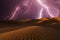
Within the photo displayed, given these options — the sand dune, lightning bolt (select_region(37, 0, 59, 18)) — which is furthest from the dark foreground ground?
lightning bolt (select_region(37, 0, 59, 18))

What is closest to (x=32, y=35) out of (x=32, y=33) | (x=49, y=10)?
(x=32, y=33)

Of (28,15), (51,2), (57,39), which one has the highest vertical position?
(51,2)

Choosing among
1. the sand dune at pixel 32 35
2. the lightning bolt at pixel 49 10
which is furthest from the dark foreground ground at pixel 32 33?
the lightning bolt at pixel 49 10

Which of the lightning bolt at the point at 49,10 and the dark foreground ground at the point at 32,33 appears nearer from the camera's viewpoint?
the dark foreground ground at the point at 32,33

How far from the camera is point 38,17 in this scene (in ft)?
42.7

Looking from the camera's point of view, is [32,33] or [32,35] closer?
[32,35]

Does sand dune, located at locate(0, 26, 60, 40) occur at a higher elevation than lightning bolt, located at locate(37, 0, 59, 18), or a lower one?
lower

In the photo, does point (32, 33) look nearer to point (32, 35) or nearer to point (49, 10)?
point (32, 35)

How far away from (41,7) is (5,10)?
2870 millimetres

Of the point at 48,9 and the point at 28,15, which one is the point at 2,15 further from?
the point at 48,9

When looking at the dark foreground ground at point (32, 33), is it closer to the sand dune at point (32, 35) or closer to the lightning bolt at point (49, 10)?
the sand dune at point (32, 35)

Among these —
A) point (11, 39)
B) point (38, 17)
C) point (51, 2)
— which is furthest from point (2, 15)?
point (11, 39)

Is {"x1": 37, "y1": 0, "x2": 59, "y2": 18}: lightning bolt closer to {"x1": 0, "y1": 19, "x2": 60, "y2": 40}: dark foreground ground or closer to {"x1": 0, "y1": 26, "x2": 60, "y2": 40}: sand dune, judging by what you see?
{"x1": 0, "y1": 19, "x2": 60, "y2": 40}: dark foreground ground

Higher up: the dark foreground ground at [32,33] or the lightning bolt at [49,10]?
the lightning bolt at [49,10]
